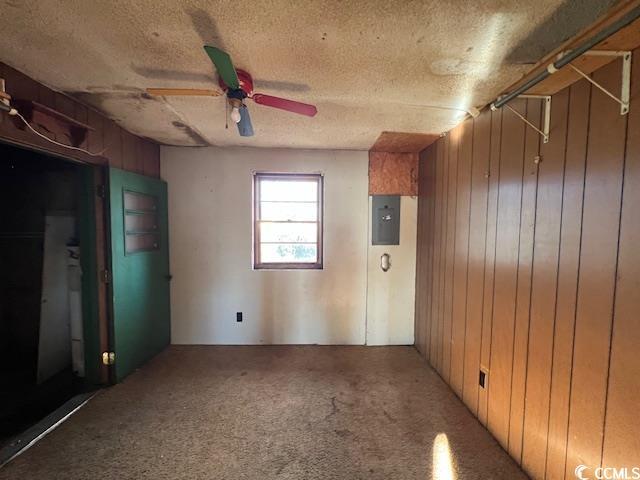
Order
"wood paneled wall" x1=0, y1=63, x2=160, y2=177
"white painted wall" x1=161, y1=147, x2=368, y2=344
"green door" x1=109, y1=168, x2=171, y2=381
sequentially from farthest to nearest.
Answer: "white painted wall" x1=161, y1=147, x2=368, y2=344 < "green door" x1=109, y1=168, x2=171, y2=381 < "wood paneled wall" x1=0, y1=63, x2=160, y2=177

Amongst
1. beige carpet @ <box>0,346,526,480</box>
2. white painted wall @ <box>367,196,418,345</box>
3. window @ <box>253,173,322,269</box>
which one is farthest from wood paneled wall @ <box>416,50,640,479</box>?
window @ <box>253,173,322,269</box>

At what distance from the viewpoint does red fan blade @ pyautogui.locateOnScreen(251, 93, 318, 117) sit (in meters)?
1.41

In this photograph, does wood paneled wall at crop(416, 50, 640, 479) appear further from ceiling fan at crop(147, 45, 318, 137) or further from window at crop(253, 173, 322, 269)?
window at crop(253, 173, 322, 269)

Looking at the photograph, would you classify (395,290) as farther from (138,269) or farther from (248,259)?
(138,269)

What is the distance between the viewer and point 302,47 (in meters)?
1.30

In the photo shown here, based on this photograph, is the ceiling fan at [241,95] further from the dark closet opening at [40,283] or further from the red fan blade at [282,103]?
the dark closet opening at [40,283]

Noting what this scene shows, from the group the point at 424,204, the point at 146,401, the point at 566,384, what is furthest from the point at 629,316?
the point at 146,401

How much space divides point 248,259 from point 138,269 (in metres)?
1.06

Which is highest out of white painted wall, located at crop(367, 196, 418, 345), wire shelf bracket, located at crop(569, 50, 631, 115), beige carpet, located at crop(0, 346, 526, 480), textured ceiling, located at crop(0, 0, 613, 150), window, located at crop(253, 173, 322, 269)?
textured ceiling, located at crop(0, 0, 613, 150)

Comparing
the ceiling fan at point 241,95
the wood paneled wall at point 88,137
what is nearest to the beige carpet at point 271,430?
the wood paneled wall at point 88,137

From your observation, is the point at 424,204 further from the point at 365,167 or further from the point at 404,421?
the point at 404,421

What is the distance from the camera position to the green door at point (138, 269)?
238cm

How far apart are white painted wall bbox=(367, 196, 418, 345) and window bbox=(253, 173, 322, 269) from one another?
2.27ft

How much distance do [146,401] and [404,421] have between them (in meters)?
1.99
